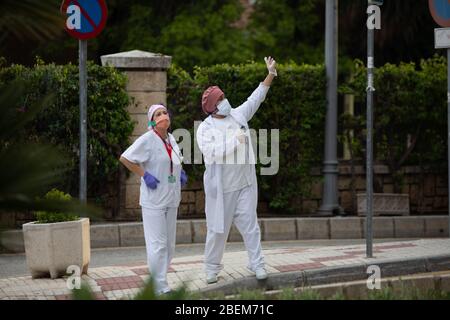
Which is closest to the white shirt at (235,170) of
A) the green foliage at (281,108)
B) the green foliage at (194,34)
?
the green foliage at (281,108)

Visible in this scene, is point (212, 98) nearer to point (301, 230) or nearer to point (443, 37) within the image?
point (443, 37)

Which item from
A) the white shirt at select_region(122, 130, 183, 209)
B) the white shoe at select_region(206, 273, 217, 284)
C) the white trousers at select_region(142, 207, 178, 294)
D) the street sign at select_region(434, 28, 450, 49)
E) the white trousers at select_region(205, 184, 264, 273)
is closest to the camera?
the white trousers at select_region(142, 207, 178, 294)

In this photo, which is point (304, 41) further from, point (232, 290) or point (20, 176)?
point (20, 176)

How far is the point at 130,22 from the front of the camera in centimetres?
2095

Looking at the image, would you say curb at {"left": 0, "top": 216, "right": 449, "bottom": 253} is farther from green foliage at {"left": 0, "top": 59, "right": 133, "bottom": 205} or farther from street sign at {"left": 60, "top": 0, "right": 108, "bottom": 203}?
street sign at {"left": 60, "top": 0, "right": 108, "bottom": 203}

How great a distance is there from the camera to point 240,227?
340 inches

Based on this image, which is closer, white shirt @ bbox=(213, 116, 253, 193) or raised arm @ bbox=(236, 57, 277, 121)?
white shirt @ bbox=(213, 116, 253, 193)

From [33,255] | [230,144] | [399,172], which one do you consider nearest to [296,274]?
[230,144]

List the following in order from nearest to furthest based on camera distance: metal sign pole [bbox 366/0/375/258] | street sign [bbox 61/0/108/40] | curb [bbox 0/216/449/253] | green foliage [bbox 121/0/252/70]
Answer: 1. metal sign pole [bbox 366/0/375/258]
2. street sign [bbox 61/0/108/40]
3. curb [bbox 0/216/449/253]
4. green foliage [bbox 121/0/252/70]

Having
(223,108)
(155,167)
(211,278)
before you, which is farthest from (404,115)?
(155,167)

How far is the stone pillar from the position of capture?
13.8 m

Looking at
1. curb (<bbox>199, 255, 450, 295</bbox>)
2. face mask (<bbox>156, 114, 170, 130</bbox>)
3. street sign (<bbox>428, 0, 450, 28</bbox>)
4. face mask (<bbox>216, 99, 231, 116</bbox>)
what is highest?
street sign (<bbox>428, 0, 450, 28</bbox>)

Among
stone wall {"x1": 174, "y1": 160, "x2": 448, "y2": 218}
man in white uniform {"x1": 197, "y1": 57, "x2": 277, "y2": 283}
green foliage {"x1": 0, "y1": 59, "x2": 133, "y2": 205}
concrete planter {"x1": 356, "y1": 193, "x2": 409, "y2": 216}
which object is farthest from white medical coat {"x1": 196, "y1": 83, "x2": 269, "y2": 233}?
concrete planter {"x1": 356, "y1": 193, "x2": 409, "y2": 216}
